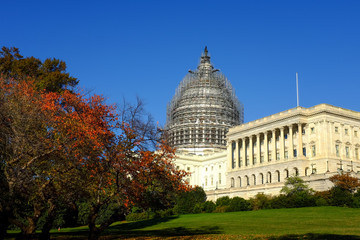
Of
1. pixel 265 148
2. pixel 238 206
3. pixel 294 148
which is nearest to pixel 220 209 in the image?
pixel 238 206

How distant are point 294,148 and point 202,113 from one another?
5403 cm

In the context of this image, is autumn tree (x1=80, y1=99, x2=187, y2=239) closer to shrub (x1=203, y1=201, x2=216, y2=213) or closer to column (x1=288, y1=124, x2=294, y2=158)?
shrub (x1=203, y1=201, x2=216, y2=213)

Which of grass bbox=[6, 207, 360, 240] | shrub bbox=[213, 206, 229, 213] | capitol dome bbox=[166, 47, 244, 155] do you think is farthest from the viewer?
capitol dome bbox=[166, 47, 244, 155]

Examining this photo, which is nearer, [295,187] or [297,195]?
[297,195]

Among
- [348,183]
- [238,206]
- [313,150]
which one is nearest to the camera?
[348,183]

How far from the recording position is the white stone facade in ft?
252

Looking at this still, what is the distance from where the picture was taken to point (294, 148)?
268ft

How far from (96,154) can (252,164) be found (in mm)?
68871

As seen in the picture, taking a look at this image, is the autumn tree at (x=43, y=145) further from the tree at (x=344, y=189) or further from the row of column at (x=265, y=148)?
the row of column at (x=265, y=148)

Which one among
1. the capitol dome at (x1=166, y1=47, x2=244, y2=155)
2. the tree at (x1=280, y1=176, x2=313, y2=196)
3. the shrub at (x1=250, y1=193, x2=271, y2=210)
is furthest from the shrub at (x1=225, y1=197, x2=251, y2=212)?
the capitol dome at (x1=166, y1=47, x2=244, y2=155)

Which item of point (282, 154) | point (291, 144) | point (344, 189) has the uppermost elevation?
point (291, 144)

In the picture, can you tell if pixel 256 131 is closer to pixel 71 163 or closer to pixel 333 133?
pixel 333 133

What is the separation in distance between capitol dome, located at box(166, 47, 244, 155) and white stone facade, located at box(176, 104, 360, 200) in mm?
38895

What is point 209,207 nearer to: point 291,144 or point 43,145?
point 291,144
